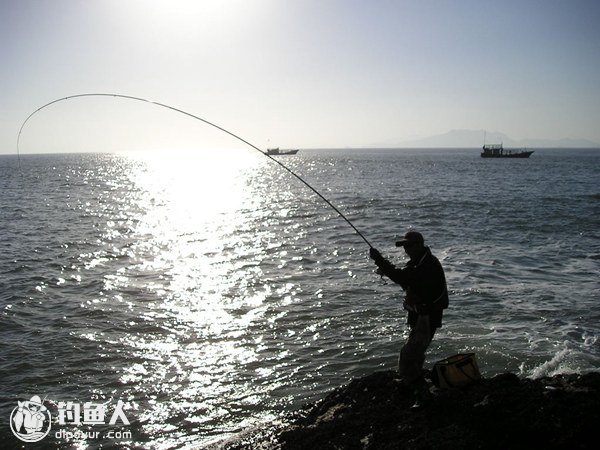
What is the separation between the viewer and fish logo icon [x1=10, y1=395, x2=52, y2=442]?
6.93 meters

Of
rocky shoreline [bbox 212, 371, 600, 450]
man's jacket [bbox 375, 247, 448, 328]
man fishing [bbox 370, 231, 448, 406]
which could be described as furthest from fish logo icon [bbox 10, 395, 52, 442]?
man's jacket [bbox 375, 247, 448, 328]

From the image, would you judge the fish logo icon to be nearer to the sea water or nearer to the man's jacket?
the sea water

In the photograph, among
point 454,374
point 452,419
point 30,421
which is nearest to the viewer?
point 452,419

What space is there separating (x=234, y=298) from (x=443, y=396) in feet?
27.6

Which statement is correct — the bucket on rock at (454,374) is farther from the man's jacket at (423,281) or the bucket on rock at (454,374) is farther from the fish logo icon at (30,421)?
the fish logo icon at (30,421)

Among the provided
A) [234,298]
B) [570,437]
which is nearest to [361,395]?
[570,437]

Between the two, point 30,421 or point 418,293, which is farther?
point 30,421

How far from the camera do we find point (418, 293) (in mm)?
5688

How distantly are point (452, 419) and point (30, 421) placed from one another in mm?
6323

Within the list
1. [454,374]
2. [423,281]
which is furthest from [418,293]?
[454,374]

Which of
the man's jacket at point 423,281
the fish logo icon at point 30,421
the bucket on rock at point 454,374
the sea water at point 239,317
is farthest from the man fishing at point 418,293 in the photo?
the fish logo icon at point 30,421

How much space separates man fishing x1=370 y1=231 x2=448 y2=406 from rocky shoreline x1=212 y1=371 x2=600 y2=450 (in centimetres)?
30

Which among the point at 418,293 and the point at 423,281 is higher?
the point at 423,281

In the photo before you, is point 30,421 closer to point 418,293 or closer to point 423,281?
point 418,293
